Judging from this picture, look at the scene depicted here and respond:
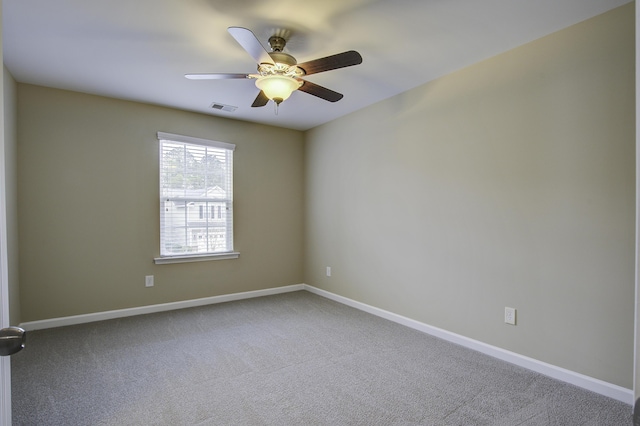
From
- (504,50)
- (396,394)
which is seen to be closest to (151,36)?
(504,50)

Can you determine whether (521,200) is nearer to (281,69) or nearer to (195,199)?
(281,69)


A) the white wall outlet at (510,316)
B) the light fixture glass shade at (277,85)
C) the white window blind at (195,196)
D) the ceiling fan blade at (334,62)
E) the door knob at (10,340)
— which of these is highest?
the ceiling fan blade at (334,62)

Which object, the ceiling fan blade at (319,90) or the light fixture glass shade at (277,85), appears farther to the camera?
the ceiling fan blade at (319,90)

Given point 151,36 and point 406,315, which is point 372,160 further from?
point 151,36

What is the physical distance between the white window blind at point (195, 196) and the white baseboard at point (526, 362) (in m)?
2.29

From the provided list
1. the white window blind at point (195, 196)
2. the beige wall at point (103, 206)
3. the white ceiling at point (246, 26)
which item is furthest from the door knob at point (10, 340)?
the white window blind at point (195, 196)

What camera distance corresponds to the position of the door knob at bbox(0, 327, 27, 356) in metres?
0.81

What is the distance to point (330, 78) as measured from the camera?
3.22 m

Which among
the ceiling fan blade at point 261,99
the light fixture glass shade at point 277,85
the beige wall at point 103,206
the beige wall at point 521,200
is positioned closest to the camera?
the beige wall at point 521,200

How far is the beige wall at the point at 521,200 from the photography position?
2.22 metres

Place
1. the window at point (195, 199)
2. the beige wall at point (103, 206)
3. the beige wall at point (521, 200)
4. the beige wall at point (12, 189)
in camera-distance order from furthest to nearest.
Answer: the window at point (195, 199), the beige wall at point (103, 206), the beige wall at point (12, 189), the beige wall at point (521, 200)

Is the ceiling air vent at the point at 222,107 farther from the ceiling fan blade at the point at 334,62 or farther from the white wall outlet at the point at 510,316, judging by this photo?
the white wall outlet at the point at 510,316

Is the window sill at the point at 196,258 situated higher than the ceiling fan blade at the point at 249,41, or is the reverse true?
the ceiling fan blade at the point at 249,41

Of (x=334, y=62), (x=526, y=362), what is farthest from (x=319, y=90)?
(x=526, y=362)
